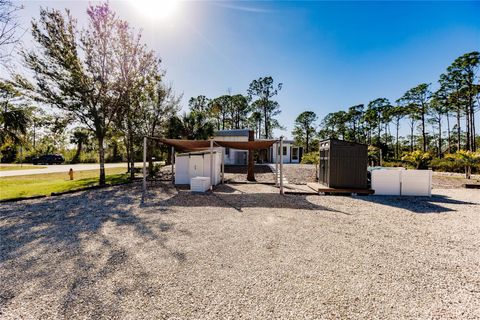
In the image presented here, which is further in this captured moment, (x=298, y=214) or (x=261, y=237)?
(x=298, y=214)

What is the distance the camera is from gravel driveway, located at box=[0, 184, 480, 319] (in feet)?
7.32

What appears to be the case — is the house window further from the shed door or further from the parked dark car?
the parked dark car

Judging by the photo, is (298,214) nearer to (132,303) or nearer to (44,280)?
(132,303)

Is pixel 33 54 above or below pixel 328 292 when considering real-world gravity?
above

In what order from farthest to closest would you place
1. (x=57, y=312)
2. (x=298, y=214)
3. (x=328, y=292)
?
(x=298, y=214), (x=328, y=292), (x=57, y=312)

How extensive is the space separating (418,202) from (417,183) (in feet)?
4.84

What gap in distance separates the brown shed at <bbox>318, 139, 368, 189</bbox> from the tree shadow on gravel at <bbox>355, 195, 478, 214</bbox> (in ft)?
3.15

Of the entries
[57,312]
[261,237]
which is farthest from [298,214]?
[57,312]

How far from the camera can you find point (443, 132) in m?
29.9

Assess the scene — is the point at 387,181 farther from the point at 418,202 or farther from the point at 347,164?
the point at 347,164

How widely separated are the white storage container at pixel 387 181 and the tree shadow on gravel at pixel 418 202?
1.34 feet

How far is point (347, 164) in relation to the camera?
9.14 metres

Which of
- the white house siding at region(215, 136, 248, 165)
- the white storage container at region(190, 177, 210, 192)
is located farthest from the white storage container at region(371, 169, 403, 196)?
the white house siding at region(215, 136, 248, 165)

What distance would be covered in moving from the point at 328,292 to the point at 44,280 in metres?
3.52
